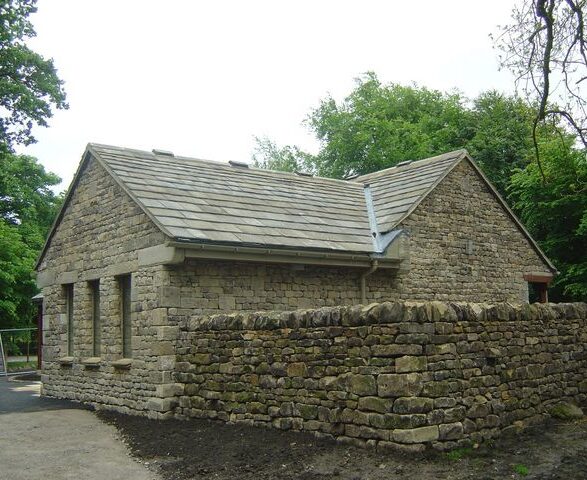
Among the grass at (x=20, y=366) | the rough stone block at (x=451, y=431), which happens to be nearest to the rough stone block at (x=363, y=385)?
the rough stone block at (x=451, y=431)

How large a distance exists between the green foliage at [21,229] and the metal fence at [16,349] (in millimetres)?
868

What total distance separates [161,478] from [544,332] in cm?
585

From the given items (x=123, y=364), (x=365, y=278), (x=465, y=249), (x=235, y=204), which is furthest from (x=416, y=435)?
(x=465, y=249)

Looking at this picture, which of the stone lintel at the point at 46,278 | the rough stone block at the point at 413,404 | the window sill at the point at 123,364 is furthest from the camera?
the stone lintel at the point at 46,278

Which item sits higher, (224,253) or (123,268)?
(224,253)

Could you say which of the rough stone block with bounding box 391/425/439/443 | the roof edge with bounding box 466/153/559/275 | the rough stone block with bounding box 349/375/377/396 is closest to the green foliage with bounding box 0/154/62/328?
the roof edge with bounding box 466/153/559/275

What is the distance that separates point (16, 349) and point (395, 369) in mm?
28279

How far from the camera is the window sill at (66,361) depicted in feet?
50.0

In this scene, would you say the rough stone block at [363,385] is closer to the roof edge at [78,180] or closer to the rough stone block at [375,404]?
the rough stone block at [375,404]

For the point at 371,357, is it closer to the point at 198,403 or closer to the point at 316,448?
the point at 316,448

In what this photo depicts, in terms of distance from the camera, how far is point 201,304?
12242mm

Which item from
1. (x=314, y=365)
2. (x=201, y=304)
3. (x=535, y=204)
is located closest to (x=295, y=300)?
(x=201, y=304)

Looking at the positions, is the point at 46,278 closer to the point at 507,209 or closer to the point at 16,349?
the point at 507,209

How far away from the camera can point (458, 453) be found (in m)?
7.79
